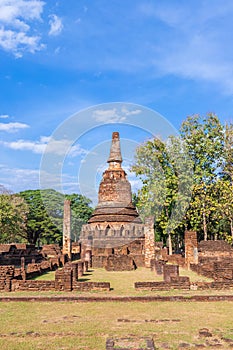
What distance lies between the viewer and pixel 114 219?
35.7 meters

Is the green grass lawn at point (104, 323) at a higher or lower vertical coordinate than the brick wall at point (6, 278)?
lower

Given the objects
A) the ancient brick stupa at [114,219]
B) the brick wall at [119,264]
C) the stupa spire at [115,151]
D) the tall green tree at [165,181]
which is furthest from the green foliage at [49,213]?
the brick wall at [119,264]

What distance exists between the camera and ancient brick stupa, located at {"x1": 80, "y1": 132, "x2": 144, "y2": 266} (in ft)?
103

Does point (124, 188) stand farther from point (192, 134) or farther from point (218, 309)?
point (218, 309)

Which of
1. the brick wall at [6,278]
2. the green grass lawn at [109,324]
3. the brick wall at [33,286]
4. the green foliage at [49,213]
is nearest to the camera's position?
the green grass lawn at [109,324]

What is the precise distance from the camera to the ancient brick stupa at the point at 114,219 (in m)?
31.3

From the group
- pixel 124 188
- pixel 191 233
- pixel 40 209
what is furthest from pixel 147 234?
pixel 40 209

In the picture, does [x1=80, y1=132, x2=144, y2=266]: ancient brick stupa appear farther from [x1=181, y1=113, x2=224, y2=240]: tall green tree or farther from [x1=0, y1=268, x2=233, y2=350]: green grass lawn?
[x1=0, y1=268, x2=233, y2=350]: green grass lawn

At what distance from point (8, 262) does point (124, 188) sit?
1596 centimetres

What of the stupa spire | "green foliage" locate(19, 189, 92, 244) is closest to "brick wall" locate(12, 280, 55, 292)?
the stupa spire

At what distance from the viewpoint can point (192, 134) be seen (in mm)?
32125

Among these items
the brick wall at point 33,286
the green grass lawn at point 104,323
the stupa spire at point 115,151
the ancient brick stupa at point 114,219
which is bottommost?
the green grass lawn at point 104,323

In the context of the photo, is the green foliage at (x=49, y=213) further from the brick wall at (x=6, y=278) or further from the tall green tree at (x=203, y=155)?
the brick wall at (x=6, y=278)

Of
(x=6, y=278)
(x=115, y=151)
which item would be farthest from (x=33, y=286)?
(x=115, y=151)
